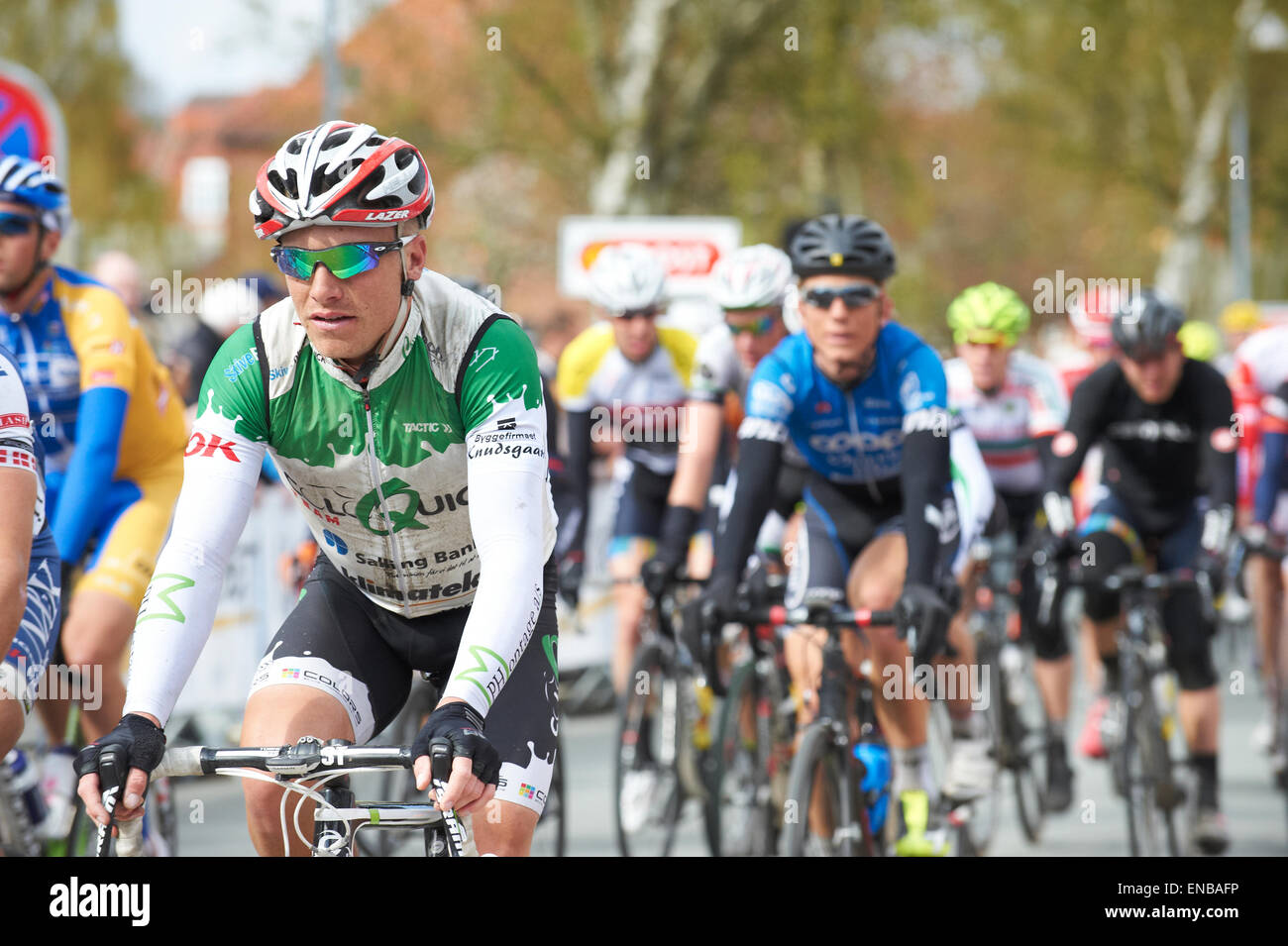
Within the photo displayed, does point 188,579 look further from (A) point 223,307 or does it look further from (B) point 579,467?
(A) point 223,307

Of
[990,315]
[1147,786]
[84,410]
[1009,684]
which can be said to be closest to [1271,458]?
[990,315]

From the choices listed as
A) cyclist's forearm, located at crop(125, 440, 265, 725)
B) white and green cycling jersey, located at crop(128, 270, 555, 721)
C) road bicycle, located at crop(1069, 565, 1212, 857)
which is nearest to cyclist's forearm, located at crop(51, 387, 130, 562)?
white and green cycling jersey, located at crop(128, 270, 555, 721)

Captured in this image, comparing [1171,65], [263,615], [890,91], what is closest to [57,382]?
[263,615]

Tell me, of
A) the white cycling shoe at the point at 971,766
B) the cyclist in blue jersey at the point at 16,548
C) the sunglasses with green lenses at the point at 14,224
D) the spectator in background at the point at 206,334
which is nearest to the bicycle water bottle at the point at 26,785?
the cyclist in blue jersey at the point at 16,548

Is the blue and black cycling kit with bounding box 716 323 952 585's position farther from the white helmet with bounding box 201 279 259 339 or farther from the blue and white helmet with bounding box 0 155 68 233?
the white helmet with bounding box 201 279 259 339

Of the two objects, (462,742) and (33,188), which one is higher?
(33,188)

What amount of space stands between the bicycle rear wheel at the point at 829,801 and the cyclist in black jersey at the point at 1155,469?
2.88 metres

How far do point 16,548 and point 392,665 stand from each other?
945mm

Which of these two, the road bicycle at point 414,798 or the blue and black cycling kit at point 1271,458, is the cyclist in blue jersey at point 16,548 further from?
the blue and black cycling kit at point 1271,458

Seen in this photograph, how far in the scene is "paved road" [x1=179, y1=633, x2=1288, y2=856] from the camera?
8203 mm

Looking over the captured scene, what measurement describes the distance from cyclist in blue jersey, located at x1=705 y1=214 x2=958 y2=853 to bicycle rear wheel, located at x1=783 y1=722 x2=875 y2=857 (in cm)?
37

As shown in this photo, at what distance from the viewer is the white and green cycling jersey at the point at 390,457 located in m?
3.69

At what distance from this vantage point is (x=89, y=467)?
5.73 meters
